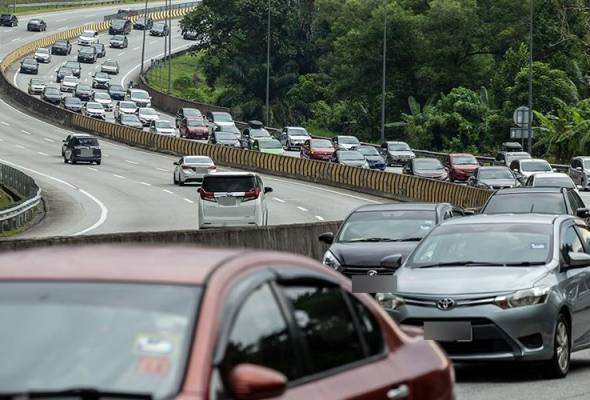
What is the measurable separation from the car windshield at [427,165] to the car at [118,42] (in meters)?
95.3

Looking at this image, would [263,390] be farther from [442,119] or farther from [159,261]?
[442,119]

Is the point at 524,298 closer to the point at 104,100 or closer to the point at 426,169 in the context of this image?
the point at 426,169

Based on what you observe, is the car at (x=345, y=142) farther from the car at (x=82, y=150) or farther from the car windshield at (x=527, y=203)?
the car windshield at (x=527, y=203)

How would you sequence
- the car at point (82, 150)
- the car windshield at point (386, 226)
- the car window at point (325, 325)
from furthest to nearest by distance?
1. the car at point (82, 150)
2. the car windshield at point (386, 226)
3. the car window at point (325, 325)

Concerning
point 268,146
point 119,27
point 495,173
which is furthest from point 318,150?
point 119,27

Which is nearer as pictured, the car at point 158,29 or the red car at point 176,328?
the red car at point 176,328

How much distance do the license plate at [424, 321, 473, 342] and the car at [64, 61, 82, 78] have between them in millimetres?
122259

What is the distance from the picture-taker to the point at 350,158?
74.9 metres

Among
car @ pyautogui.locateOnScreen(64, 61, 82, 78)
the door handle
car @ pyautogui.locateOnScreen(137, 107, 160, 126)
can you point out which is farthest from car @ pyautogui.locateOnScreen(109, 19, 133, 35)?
the door handle

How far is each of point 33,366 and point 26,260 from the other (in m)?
0.83

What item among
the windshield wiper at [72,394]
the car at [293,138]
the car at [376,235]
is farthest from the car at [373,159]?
the windshield wiper at [72,394]

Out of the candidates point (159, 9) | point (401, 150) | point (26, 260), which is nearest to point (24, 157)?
point (401, 150)

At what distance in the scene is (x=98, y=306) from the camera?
5.53 meters

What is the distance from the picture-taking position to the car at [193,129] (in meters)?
96.0
